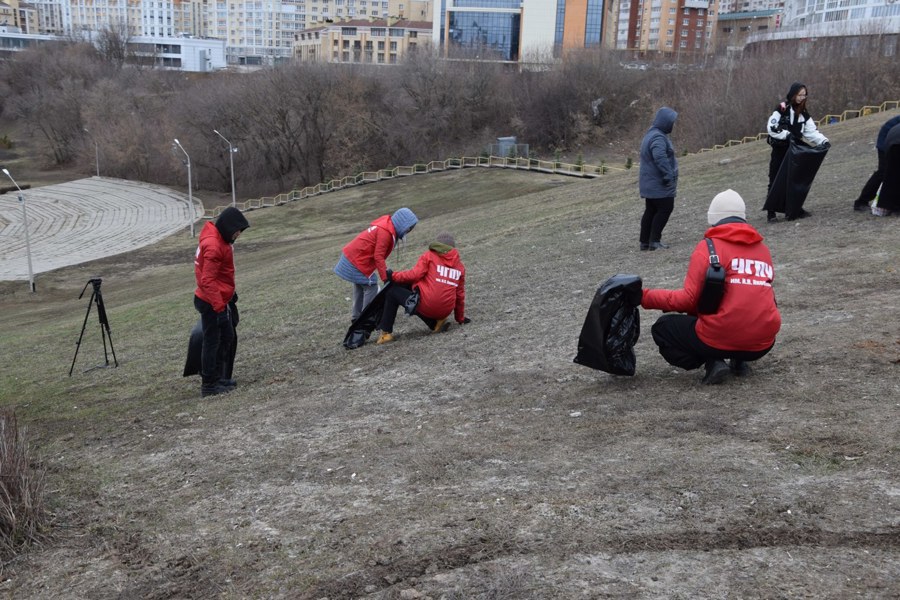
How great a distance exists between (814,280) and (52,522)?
302 inches

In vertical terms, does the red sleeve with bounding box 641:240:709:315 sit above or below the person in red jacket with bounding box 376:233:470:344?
above

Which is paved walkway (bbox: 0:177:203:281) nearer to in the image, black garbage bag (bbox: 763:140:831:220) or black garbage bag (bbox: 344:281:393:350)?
black garbage bag (bbox: 344:281:393:350)

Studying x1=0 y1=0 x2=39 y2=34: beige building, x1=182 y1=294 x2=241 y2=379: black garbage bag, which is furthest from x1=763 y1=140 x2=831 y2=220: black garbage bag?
x1=0 y1=0 x2=39 y2=34: beige building

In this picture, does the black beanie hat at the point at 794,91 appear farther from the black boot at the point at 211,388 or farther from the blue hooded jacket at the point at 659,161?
the black boot at the point at 211,388

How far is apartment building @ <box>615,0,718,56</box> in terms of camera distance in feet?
355

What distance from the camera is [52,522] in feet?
17.5

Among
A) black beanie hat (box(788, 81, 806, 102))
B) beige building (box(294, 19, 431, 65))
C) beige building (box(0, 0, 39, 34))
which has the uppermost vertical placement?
beige building (box(0, 0, 39, 34))

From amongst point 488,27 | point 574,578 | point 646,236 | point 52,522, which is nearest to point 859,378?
point 574,578

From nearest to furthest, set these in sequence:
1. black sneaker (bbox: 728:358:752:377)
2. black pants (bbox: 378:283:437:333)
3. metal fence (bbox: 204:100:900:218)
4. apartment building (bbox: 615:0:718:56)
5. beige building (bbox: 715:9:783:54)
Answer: black sneaker (bbox: 728:358:752:377), black pants (bbox: 378:283:437:333), metal fence (bbox: 204:100:900:218), apartment building (bbox: 615:0:718:56), beige building (bbox: 715:9:783:54)

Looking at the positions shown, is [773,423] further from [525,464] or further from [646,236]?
[646,236]

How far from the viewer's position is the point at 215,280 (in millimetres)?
7844

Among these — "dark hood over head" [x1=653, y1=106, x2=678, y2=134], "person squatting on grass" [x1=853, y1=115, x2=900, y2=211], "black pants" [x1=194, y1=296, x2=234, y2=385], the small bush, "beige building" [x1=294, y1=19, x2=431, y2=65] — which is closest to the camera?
the small bush

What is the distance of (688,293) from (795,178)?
6617 millimetres

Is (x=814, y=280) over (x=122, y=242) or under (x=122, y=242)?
over
